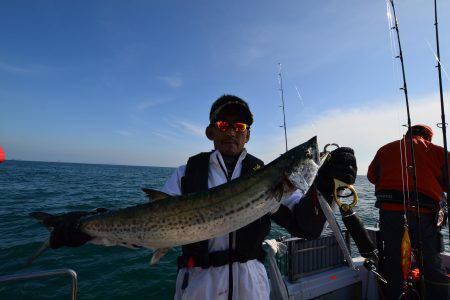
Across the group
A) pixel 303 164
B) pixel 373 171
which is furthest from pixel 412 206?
pixel 303 164

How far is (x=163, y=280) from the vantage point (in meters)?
9.52

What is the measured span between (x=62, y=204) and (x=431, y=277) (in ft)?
78.9

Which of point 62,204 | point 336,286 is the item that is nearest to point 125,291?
point 336,286

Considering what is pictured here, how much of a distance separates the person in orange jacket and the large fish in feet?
10.7

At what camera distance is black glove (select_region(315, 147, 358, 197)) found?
280 cm

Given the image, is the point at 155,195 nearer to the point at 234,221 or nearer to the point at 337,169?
the point at 234,221

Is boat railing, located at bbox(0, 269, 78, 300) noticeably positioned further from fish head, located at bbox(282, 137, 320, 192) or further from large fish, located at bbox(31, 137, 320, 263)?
fish head, located at bbox(282, 137, 320, 192)

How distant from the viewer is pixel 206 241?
115 inches

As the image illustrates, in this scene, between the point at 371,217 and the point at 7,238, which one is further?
the point at 371,217

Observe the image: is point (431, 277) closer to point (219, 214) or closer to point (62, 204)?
point (219, 214)

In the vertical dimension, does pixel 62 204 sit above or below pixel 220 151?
below

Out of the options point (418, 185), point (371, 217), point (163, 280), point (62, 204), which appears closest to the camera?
point (418, 185)

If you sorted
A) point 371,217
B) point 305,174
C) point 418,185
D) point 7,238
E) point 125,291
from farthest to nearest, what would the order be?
point 371,217 < point 7,238 < point 125,291 < point 418,185 < point 305,174

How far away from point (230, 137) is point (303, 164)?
96cm
